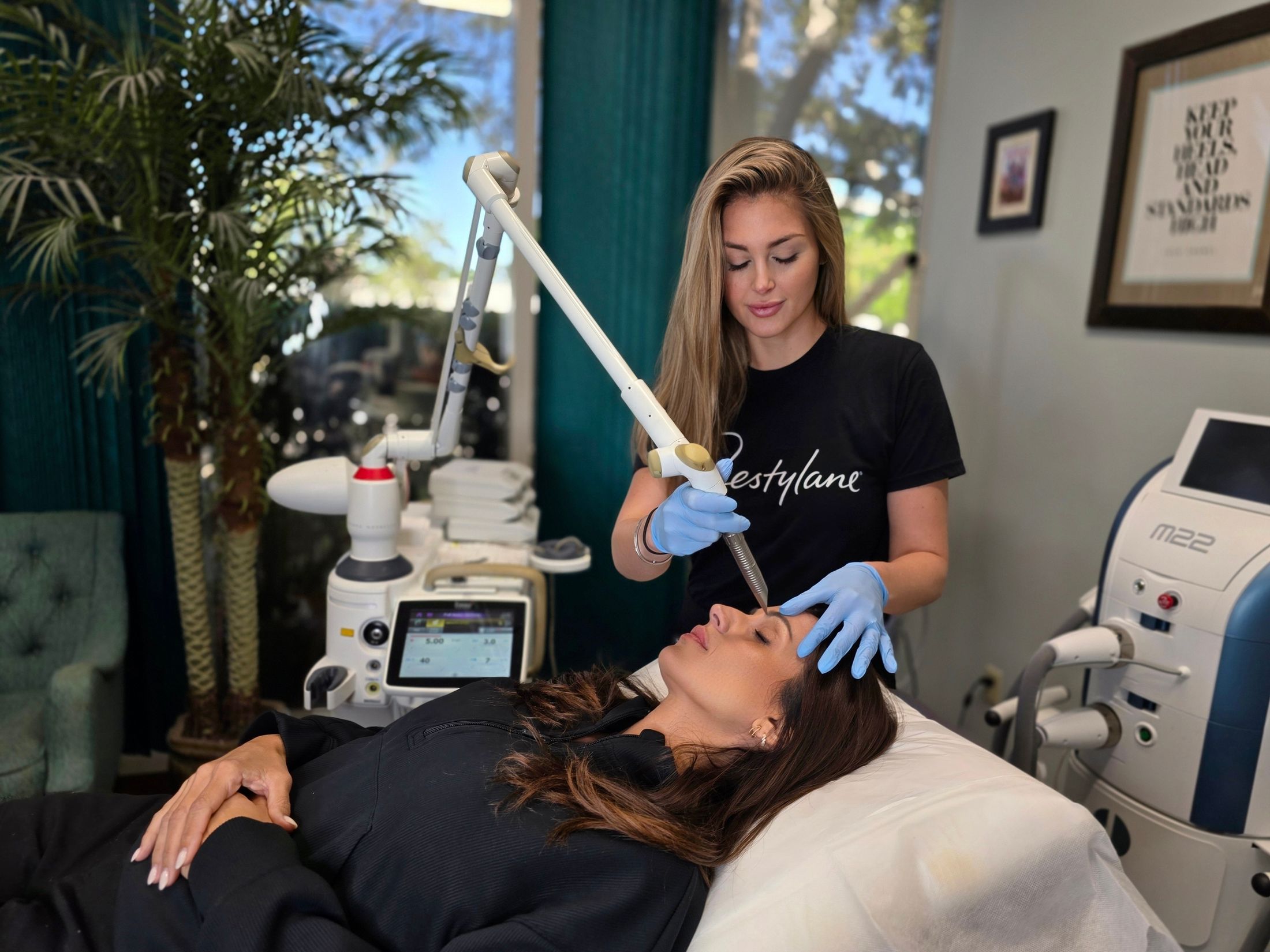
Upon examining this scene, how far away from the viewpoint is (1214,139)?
1.85 metres

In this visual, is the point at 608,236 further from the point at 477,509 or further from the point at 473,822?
the point at 473,822

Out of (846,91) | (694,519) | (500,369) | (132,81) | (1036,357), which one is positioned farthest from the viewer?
(846,91)

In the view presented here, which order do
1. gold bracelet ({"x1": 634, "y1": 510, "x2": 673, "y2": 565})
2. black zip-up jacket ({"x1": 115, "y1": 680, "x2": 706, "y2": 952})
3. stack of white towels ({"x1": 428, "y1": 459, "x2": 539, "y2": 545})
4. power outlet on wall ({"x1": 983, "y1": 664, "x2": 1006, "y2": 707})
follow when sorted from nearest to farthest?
black zip-up jacket ({"x1": 115, "y1": 680, "x2": 706, "y2": 952})
gold bracelet ({"x1": 634, "y1": 510, "x2": 673, "y2": 565})
stack of white towels ({"x1": 428, "y1": 459, "x2": 539, "y2": 545})
power outlet on wall ({"x1": 983, "y1": 664, "x2": 1006, "y2": 707})

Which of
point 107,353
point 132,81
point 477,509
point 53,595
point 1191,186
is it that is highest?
point 132,81

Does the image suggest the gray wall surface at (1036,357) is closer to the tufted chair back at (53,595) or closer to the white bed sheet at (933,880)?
the white bed sheet at (933,880)

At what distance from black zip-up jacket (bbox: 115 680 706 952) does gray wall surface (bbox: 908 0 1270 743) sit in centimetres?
147

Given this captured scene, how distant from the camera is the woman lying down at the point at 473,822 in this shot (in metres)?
1.03

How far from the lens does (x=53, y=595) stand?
2266mm

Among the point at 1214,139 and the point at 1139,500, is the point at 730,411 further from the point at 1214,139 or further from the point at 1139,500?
the point at 1214,139

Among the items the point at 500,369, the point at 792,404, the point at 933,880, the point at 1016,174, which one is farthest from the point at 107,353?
the point at 1016,174

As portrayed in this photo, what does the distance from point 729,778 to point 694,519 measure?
0.35m

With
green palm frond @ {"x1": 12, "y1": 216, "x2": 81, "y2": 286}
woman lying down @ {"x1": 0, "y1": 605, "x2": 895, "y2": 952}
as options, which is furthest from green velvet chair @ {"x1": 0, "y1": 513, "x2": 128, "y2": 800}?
woman lying down @ {"x1": 0, "y1": 605, "x2": 895, "y2": 952}

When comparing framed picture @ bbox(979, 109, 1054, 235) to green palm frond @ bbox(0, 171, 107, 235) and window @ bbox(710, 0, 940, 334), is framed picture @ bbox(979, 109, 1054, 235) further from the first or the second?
green palm frond @ bbox(0, 171, 107, 235)

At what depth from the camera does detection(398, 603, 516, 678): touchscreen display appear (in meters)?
1.66
